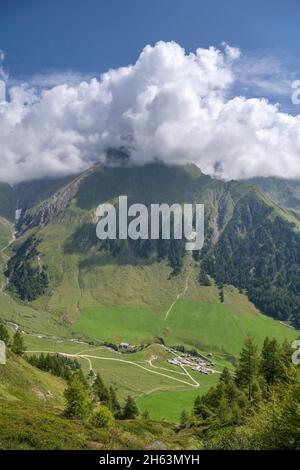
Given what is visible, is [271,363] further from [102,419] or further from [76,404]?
[76,404]

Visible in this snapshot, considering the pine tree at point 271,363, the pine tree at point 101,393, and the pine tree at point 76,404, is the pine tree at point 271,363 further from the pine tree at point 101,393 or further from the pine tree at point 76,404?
the pine tree at point 101,393

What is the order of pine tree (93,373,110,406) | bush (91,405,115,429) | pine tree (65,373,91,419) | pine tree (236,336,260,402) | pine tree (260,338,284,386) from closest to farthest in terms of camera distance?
bush (91,405,115,429) < pine tree (65,373,91,419) < pine tree (260,338,284,386) < pine tree (236,336,260,402) < pine tree (93,373,110,406)

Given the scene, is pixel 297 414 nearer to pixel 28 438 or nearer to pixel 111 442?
pixel 111 442

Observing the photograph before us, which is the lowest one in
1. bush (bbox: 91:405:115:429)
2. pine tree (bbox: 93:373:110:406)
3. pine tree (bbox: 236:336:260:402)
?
pine tree (bbox: 93:373:110:406)

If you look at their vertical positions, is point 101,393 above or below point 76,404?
below

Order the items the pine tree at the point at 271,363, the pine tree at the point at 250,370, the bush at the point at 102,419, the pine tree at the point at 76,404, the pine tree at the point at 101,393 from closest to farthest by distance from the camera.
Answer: the bush at the point at 102,419, the pine tree at the point at 76,404, the pine tree at the point at 271,363, the pine tree at the point at 250,370, the pine tree at the point at 101,393

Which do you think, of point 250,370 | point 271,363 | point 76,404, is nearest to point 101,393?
point 76,404

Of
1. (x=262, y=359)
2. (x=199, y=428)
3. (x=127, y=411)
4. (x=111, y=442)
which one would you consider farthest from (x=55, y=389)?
(x=111, y=442)

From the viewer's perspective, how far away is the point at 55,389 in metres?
133

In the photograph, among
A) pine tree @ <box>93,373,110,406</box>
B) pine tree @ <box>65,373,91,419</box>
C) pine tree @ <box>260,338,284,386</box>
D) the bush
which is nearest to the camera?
the bush

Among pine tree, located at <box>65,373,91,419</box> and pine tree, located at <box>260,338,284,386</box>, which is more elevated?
pine tree, located at <box>260,338,284,386</box>

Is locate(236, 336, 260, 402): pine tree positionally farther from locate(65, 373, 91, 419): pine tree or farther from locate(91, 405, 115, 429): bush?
Result: locate(65, 373, 91, 419): pine tree

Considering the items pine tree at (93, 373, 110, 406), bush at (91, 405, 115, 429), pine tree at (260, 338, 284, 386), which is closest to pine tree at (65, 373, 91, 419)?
bush at (91, 405, 115, 429)

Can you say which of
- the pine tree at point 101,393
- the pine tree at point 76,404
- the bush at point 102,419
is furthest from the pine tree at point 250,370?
the pine tree at point 101,393
